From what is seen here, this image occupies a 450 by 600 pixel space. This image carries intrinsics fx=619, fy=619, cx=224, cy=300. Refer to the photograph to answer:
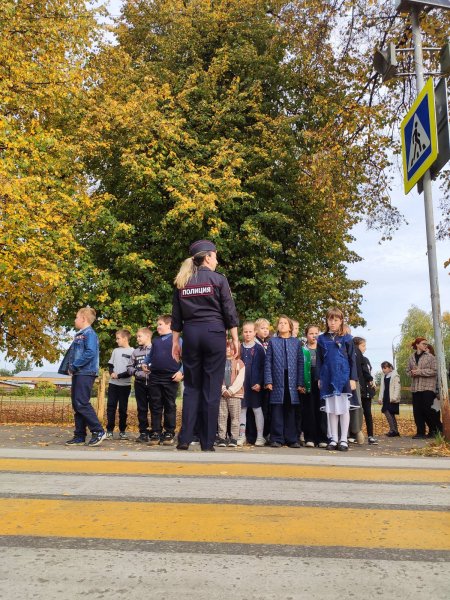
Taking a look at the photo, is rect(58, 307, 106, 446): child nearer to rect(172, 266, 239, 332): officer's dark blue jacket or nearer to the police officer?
the police officer

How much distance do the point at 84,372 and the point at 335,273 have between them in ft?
52.0

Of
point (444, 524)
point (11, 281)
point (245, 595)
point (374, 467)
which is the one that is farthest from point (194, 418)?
point (11, 281)

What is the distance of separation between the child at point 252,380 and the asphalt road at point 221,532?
5.25m

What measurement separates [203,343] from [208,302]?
387mm

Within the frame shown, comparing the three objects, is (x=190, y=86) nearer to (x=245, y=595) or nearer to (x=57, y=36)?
(x=57, y=36)

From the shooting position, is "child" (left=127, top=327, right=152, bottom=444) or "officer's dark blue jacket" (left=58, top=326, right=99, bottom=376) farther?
"child" (left=127, top=327, right=152, bottom=444)

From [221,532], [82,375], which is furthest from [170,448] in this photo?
[221,532]

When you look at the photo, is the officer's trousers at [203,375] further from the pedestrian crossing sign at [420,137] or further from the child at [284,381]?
the pedestrian crossing sign at [420,137]

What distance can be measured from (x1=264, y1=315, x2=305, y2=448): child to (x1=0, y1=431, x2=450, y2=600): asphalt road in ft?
15.7

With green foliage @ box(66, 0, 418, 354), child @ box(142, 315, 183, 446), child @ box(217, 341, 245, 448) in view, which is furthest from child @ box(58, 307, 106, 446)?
green foliage @ box(66, 0, 418, 354)

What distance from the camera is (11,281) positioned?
51.1 feet

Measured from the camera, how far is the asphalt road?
87.3 inches

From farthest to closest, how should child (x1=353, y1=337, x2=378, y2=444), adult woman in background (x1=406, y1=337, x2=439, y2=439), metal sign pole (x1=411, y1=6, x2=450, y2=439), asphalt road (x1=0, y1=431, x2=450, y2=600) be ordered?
1. adult woman in background (x1=406, y1=337, x2=439, y2=439)
2. child (x1=353, y1=337, x2=378, y2=444)
3. metal sign pole (x1=411, y1=6, x2=450, y2=439)
4. asphalt road (x1=0, y1=431, x2=450, y2=600)

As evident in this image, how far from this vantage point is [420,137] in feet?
28.6
